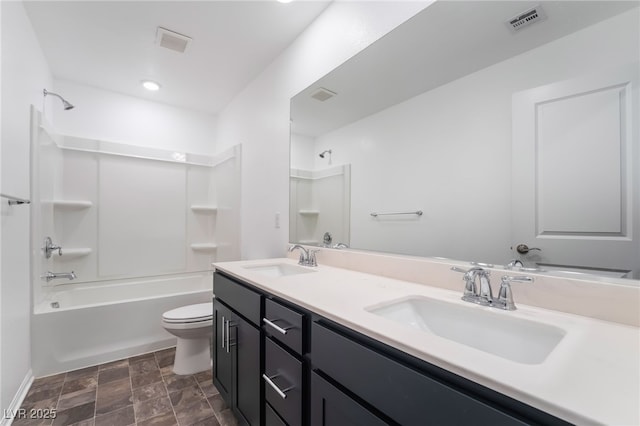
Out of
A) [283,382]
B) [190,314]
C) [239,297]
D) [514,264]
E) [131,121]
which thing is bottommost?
[190,314]

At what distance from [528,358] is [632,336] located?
0.77 ft

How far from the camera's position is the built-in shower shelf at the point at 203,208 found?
11.1ft

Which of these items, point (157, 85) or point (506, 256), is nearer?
point (506, 256)

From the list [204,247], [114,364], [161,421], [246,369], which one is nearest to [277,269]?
[246,369]

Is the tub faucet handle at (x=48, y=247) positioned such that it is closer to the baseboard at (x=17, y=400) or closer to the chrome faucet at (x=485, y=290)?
the baseboard at (x=17, y=400)

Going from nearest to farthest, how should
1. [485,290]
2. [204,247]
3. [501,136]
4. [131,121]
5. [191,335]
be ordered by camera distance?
[485,290] < [501,136] < [191,335] < [131,121] < [204,247]

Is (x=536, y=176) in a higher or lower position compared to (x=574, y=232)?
higher

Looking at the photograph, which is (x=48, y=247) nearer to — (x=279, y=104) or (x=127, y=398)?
(x=127, y=398)

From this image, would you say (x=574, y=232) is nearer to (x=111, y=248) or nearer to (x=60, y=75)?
(x=111, y=248)

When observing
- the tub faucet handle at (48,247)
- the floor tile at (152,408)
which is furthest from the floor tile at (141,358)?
the tub faucet handle at (48,247)

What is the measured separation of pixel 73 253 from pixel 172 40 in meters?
2.17

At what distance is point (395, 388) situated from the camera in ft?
2.08

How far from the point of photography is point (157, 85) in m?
2.76

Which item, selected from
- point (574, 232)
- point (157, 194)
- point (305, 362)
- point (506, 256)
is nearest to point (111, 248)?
point (157, 194)
